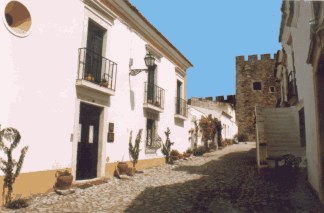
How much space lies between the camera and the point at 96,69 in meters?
8.41

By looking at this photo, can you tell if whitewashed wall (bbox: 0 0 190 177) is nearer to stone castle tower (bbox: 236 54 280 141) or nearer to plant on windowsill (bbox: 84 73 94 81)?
plant on windowsill (bbox: 84 73 94 81)

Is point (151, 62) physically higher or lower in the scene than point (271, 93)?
lower

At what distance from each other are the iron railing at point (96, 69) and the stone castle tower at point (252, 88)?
27.4 metres

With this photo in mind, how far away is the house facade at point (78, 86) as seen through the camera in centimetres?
588

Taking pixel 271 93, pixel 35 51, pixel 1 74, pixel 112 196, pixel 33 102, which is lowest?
pixel 112 196

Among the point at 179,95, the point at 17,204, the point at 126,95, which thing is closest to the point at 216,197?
the point at 17,204

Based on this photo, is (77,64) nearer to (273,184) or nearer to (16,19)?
(16,19)

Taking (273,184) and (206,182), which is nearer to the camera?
(273,184)

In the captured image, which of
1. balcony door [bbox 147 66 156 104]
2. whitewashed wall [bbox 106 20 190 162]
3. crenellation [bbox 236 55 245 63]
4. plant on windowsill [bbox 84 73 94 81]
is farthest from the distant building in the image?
plant on windowsill [bbox 84 73 94 81]

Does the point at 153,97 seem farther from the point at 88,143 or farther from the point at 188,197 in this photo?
the point at 188,197

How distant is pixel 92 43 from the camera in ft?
27.9

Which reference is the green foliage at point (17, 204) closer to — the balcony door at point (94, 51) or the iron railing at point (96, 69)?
the iron railing at point (96, 69)

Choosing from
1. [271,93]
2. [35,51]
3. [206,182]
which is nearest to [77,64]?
[35,51]

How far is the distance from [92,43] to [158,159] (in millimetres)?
6015
